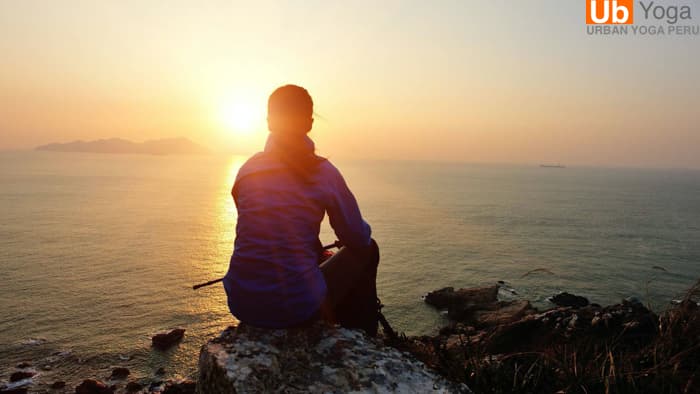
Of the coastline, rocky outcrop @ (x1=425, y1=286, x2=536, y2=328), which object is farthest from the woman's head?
rocky outcrop @ (x1=425, y1=286, x2=536, y2=328)

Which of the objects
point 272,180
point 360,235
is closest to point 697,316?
point 360,235

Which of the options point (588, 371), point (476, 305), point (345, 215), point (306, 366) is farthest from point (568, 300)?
point (306, 366)

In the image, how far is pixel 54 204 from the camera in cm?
6756

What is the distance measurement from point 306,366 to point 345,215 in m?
1.32

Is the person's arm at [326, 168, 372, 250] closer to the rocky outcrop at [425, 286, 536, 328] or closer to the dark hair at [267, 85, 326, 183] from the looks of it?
the dark hair at [267, 85, 326, 183]

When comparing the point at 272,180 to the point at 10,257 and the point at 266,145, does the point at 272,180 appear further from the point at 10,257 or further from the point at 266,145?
the point at 10,257

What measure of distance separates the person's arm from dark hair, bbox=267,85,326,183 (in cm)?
24

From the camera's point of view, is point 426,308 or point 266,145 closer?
point 266,145

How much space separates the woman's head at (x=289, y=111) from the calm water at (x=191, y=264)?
3.72 metres

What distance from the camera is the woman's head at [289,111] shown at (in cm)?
352

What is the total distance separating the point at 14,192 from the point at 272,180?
103799 mm

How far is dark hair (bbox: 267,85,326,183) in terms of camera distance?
3375mm

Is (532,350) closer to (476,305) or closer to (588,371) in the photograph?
(588,371)

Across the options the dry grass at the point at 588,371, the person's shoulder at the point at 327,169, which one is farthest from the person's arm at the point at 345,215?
the dry grass at the point at 588,371
